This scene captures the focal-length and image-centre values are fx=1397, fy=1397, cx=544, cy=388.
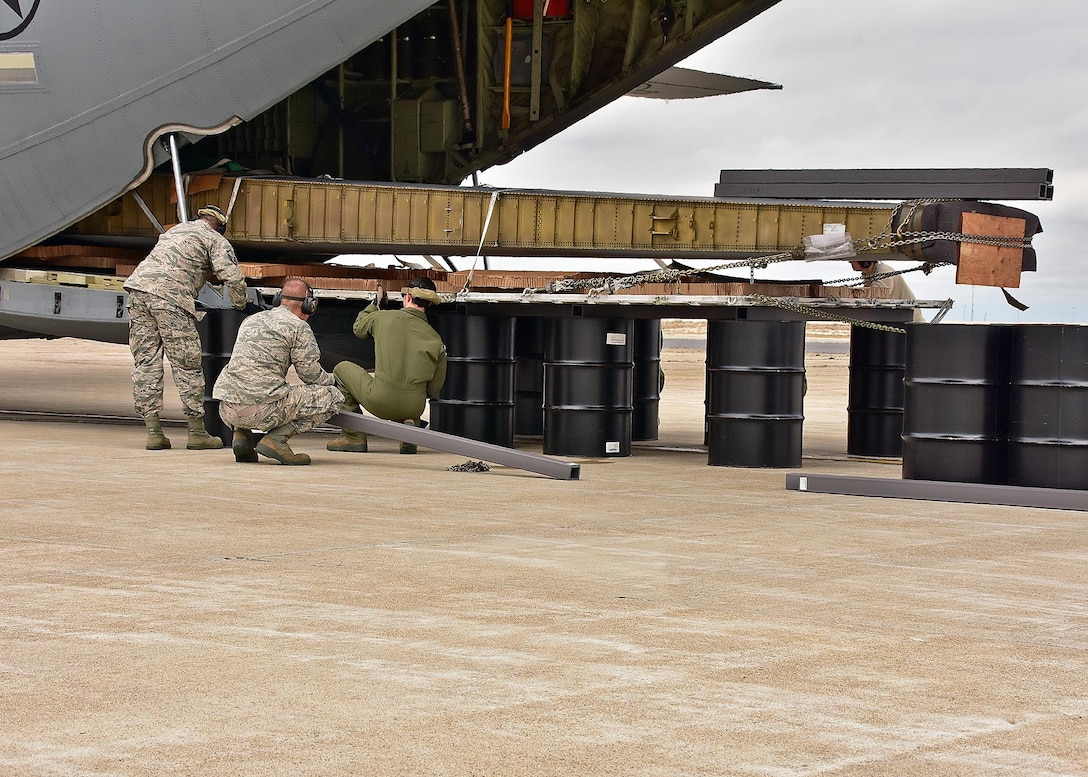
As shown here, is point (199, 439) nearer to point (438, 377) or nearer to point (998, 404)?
point (438, 377)

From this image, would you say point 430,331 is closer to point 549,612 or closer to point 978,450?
point 978,450

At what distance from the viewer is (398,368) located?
10.9 metres

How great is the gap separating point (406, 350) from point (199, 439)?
1.82m

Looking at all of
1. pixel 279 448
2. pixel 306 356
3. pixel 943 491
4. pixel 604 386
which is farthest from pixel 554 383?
pixel 943 491

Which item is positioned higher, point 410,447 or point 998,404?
point 998,404

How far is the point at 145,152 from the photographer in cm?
1200

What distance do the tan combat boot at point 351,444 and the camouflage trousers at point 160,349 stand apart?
110 centimetres

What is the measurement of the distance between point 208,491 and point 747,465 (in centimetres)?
442

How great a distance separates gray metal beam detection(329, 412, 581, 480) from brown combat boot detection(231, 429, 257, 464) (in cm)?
88

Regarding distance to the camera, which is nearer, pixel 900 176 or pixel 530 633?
pixel 530 633

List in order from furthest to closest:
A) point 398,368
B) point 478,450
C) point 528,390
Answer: point 528,390 → point 398,368 → point 478,450

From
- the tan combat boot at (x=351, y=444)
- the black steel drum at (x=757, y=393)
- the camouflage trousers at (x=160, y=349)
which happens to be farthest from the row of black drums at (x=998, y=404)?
the camouflage trousers at (x=160, y=349)

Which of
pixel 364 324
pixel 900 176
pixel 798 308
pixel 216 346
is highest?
pixel 900 176

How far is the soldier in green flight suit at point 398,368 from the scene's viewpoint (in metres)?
11.0
